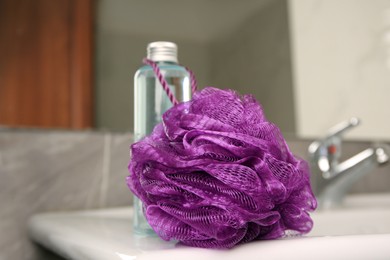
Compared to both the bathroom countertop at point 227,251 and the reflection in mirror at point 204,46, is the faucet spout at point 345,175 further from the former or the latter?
the bathroom countertop at point 227,251

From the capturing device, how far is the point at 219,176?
32cm

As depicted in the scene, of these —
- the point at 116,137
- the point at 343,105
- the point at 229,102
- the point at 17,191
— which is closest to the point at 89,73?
the point at 116,137

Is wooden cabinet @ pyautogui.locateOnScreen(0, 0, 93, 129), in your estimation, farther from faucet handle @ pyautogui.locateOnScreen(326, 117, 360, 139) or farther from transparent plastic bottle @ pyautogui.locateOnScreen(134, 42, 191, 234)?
faucet handle @ pyautogui.locateOnScreen(326, 117, 360, 139)

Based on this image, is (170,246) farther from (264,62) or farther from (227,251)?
(264,62)

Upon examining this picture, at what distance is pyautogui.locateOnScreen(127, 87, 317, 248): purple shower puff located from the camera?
0.32 meters

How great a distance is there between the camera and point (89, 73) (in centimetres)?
77

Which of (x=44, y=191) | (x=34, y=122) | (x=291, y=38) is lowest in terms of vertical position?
(x=44, y=191)

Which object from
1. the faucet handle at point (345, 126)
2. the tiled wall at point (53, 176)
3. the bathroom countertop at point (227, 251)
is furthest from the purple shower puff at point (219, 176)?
the faucet handle at point (345, 126)

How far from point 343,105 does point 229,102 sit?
0.77 meters

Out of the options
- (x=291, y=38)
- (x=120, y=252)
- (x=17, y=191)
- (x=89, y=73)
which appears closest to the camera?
(x=120, y=252)

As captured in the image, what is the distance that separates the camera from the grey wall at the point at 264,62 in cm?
87

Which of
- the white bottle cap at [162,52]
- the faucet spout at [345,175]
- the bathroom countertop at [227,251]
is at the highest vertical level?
the white bottle cap at [162,52]

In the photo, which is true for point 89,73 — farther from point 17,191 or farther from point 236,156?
point 236,156

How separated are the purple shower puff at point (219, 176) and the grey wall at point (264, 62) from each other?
1.65ft
